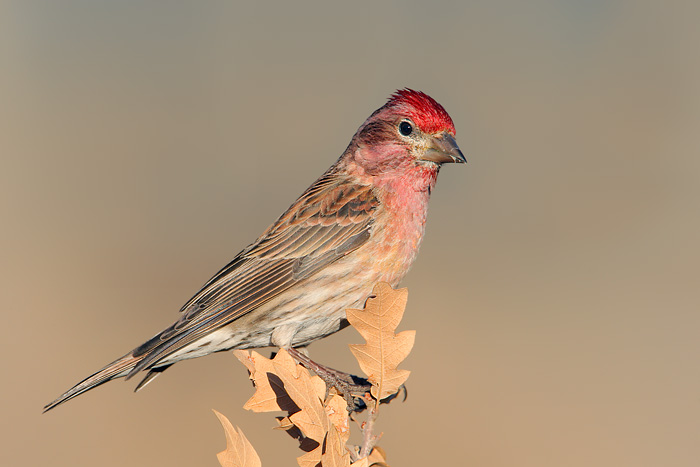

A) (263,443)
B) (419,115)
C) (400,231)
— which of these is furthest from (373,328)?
(263,443)

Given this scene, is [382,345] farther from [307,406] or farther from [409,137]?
[409,137]

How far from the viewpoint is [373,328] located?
2938mm

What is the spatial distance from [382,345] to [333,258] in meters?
1.64

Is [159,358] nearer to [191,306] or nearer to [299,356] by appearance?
[191,306]

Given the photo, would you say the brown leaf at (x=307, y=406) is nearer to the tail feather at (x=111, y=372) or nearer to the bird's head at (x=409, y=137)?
the tail feather at (x=111, y=372)

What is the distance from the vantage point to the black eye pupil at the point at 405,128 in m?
4.63

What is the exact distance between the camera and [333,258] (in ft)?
14.9

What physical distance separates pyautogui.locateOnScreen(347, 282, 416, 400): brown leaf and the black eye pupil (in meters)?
1.98

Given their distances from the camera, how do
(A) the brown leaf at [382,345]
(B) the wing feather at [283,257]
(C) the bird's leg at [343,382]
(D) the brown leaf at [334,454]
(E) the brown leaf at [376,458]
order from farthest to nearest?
(B) the wing feather at [283,257]
(C) the bird's leg at [343,382]
(A) the brown leaf at [382,345]
(E) the brown leaf at [376,458]
(D) the brown leaf at [334,454]

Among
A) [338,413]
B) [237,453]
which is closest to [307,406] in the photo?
[338,413]

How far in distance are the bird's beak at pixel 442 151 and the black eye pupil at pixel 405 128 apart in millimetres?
167

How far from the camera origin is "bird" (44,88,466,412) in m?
4.46

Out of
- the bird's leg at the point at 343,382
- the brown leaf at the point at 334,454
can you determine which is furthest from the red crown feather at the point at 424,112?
the brown leaf at the point at 334,454

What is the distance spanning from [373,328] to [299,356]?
1.70 m
